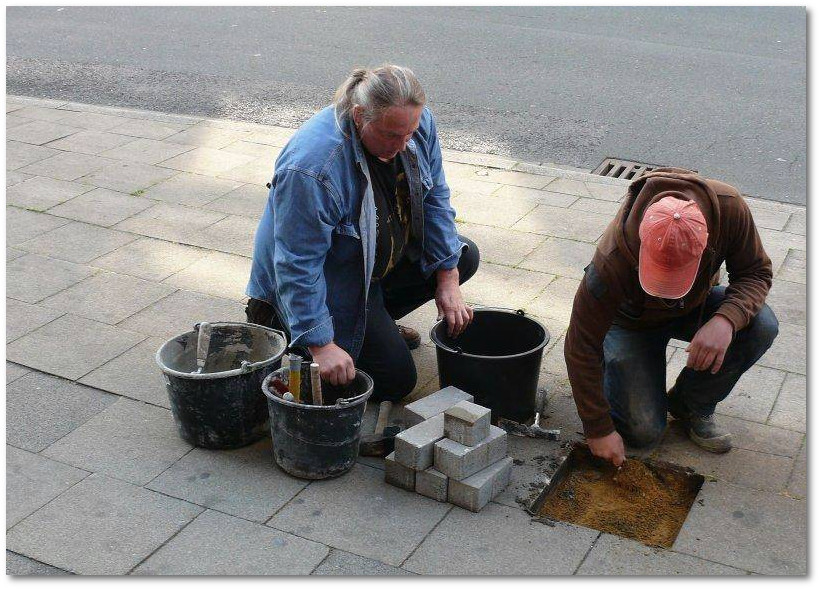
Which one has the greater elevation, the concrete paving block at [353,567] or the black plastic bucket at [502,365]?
the black plastic bucket at [502,365]

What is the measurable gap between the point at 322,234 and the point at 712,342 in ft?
5.28

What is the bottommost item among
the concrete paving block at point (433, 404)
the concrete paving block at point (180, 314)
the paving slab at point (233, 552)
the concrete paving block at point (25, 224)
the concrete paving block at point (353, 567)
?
the concrete paving block at point (25, 224)

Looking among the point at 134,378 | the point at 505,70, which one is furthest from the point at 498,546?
the point at 505,70

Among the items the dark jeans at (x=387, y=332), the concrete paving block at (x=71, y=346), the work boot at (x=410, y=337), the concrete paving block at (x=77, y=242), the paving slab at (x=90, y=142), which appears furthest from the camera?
the paving slab at (x=90, y=142)

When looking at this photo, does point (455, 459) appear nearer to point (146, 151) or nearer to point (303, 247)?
point (303, 247)

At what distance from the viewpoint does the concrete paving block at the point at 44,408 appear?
4156 millimetres

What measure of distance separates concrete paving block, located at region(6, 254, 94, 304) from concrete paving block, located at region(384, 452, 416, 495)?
2.59 meters

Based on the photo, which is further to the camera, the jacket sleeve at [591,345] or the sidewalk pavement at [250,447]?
the jacket sleeve at [591,345]

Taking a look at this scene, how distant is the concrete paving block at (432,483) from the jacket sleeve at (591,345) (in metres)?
0.65

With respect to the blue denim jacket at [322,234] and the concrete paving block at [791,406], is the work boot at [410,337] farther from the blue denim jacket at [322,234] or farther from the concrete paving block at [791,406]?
the concrete paving block at [791,406]

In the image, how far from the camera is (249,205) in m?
6.74

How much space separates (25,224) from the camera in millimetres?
6363

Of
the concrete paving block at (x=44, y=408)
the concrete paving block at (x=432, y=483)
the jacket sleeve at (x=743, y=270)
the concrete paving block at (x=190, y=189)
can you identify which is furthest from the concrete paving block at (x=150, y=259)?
the jacket sleeve at (x=743, y=270)

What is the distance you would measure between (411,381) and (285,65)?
6794 millimetres
